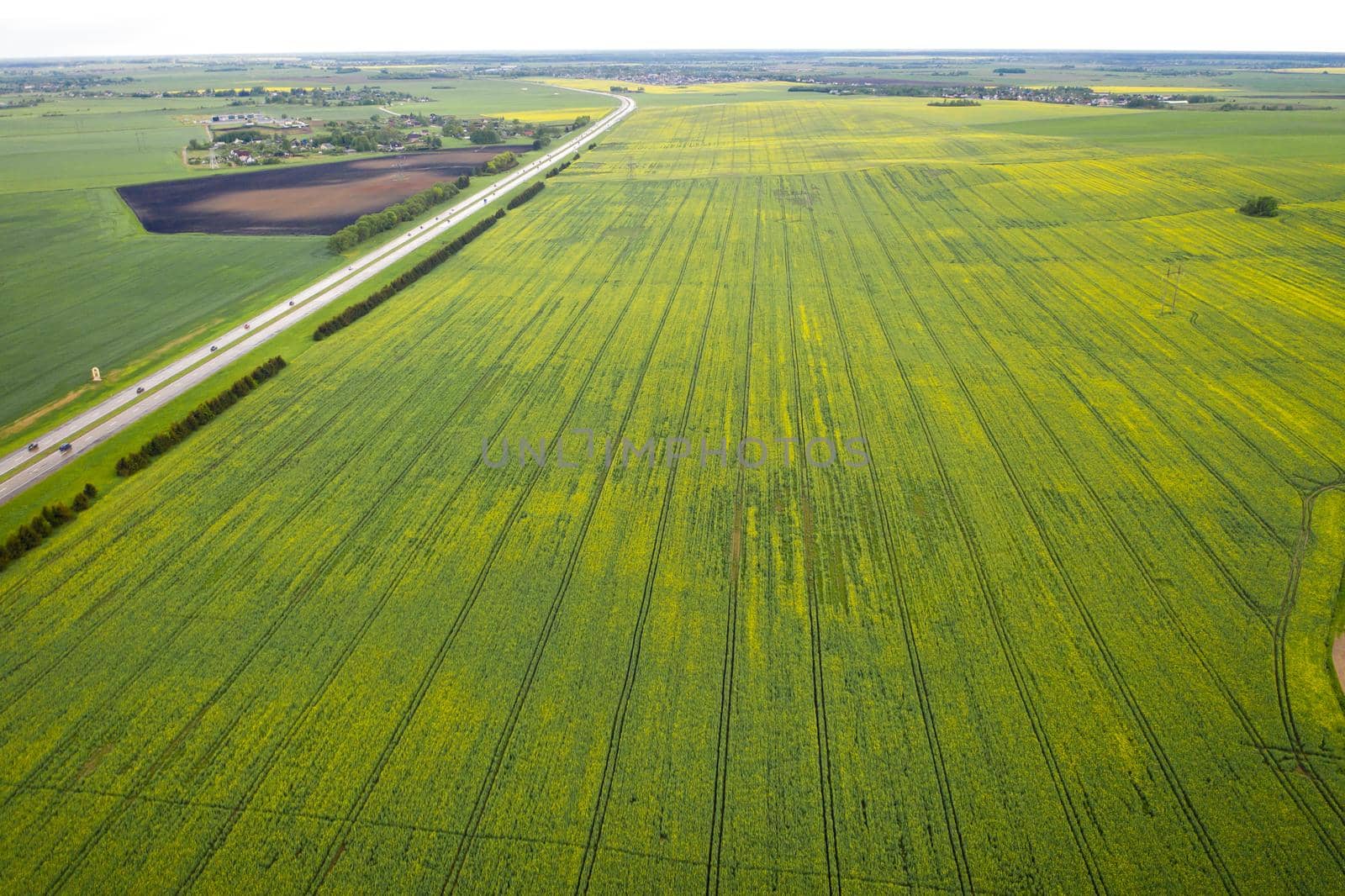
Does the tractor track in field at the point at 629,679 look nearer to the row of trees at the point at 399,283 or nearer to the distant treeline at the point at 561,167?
the row of trees at the point at 399,283

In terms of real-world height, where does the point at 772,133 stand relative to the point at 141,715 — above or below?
above

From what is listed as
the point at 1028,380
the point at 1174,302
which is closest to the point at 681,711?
the point at 1028,380

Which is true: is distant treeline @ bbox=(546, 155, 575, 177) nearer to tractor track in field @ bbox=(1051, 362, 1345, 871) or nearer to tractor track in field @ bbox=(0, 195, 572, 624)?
tractor track in field @ bbox=(0, 195, 572, 624)

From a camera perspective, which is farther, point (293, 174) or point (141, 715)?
point (293, 174)

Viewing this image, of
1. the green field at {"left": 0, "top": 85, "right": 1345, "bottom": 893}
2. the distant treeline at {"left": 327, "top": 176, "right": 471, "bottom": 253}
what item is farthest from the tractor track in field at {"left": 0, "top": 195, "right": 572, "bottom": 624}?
the distant treeline at {"left": 327, "top": 176, "right": 471, "bottom": 253}

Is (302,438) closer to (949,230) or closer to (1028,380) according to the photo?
(1028,380)

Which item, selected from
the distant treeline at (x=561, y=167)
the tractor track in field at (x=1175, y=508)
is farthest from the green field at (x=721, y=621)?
the distant treeline at (x=561, y=167)
